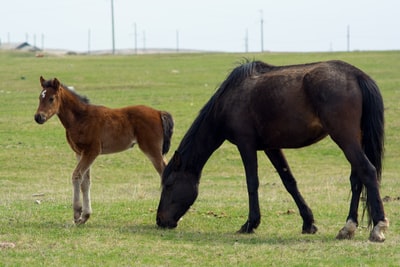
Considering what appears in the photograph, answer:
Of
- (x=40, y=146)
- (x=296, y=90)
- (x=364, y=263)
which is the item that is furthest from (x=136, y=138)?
(x=40, y=146)

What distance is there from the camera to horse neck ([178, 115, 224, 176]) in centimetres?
1173

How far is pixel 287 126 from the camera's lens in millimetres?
10961

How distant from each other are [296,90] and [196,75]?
3963 centimetres

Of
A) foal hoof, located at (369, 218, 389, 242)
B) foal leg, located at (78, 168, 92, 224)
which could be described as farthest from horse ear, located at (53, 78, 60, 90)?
foal hoof, located at (369, 218, 389, 242)

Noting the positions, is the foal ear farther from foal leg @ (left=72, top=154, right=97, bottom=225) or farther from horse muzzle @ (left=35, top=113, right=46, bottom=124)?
foal leg @ (left=72, top=154, right=97, bottom=225)

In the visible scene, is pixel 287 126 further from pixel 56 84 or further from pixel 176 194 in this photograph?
pixel 56 84

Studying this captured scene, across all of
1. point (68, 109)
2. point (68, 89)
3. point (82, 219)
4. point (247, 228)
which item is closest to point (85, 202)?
point (82, 219)

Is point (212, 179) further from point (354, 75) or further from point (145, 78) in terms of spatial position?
point (145, 78)

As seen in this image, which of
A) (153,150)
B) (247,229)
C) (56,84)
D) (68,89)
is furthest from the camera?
(153,150)

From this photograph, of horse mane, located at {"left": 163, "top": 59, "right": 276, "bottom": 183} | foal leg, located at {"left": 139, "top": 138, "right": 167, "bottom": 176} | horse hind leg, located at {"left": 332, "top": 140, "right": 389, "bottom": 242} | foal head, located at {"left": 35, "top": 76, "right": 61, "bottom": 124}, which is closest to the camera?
horse hind leg, located at {"left": 332, "top": 140, "right": 389, "bottom": 242}

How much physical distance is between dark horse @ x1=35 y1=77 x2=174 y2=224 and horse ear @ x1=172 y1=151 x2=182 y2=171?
4.53 ft

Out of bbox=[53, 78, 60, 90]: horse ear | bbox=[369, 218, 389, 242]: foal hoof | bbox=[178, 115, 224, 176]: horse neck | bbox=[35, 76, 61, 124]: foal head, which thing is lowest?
bbox=[369, 218, 389, 242]: foal hoof

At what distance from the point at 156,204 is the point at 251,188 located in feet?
9.34

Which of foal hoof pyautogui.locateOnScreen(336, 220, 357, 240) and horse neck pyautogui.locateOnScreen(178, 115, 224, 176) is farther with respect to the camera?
horse neck pyautogui.locateOnScreen(178, 115, 224, 176)
